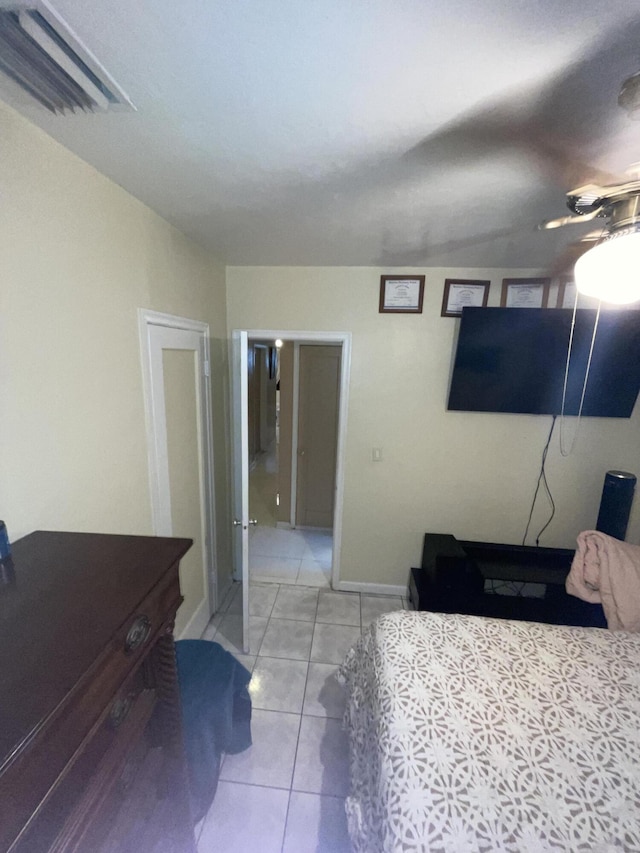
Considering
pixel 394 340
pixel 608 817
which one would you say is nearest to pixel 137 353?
pixel 394 340

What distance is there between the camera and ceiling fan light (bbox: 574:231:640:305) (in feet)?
2.89

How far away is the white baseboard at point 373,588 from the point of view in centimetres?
268

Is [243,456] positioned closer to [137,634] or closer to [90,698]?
[137,634]

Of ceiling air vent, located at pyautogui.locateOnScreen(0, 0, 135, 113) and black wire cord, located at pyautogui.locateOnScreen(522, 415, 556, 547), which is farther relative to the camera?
black wire cord, located at pyautogui.locateOnScreen(522, 415, 556, 547)

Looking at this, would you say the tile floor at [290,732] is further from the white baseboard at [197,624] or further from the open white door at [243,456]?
the open white door at [243,456]

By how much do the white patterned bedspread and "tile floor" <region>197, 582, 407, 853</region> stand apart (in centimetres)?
32

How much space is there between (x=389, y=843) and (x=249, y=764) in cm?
100

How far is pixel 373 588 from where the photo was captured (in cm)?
270

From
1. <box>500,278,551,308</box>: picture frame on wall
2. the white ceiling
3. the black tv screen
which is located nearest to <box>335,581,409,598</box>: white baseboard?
the black tv screen

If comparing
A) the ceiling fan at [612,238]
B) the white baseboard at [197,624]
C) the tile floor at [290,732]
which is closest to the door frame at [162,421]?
the white baseboard at [197,624]

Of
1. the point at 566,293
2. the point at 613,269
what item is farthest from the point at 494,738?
the point at 566,293

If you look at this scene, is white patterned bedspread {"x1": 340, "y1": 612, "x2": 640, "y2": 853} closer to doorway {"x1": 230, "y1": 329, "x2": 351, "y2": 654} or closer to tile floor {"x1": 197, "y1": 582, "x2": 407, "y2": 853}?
tile floor {"x1": 197, "y1": 582, "x2": 407, "y2": 853}

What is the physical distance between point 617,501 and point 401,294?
1946 mm

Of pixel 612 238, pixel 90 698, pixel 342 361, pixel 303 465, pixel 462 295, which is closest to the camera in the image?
pixel 90 698
